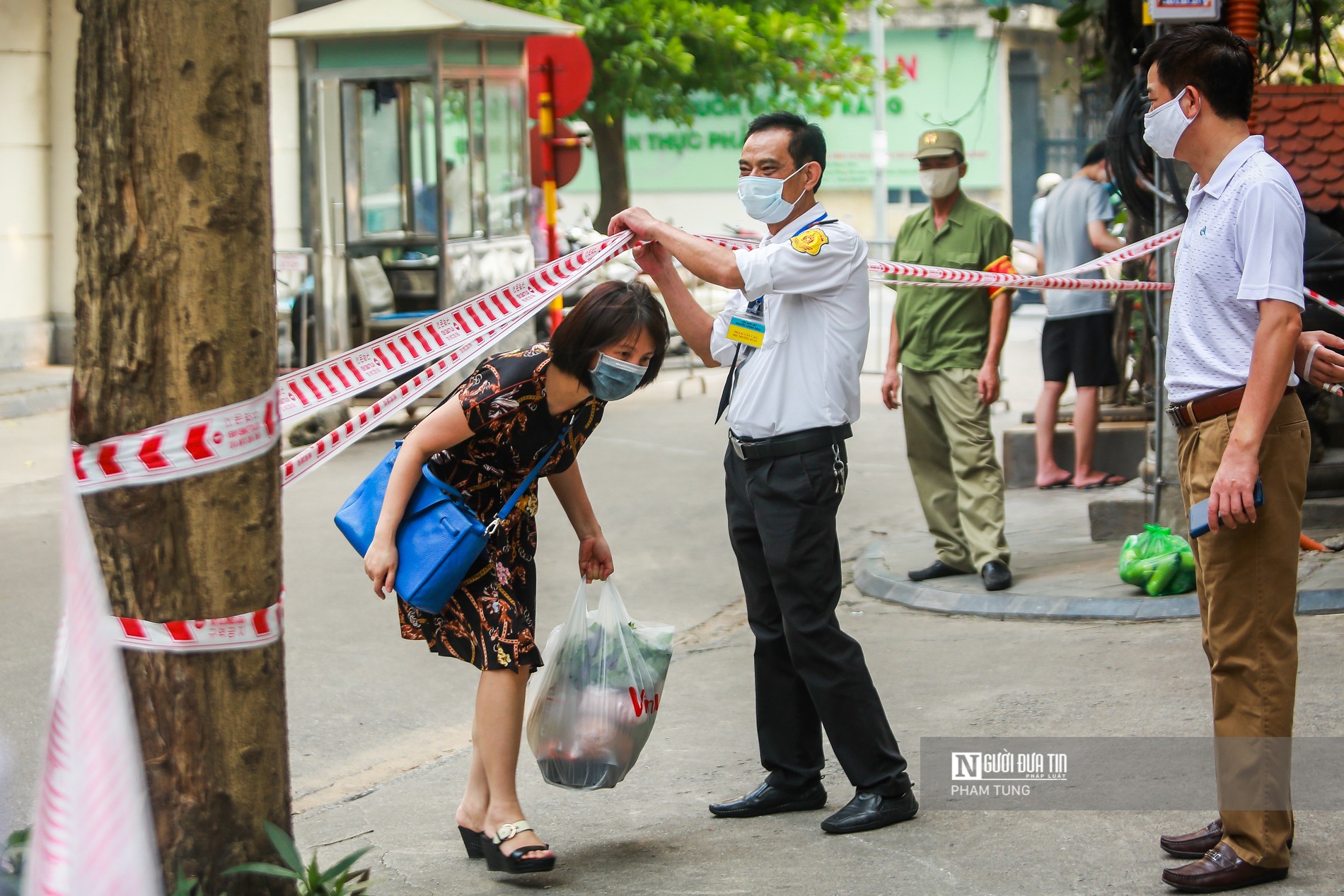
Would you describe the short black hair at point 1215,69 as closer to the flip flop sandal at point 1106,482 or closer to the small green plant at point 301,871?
the small green plant at point 301,871

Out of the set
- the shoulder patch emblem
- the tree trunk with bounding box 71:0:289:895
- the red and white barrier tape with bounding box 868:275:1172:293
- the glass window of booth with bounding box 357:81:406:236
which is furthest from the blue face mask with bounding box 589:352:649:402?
the glass window of booth with bounding box 357:81:406:236

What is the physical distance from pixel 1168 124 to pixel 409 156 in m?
10.3

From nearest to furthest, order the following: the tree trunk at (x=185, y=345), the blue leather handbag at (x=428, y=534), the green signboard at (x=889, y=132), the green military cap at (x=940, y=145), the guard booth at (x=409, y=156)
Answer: the tree trunk at (x=185, y=345)
the blue leather handbag at (x=428, y=534)
the green military cap at (x=940, y=145)
the guard booth at (x=409, y=156)
the green signboard at (x=889, y=132)

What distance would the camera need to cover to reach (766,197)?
393 centimetres

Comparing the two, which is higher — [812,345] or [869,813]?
[812,345]

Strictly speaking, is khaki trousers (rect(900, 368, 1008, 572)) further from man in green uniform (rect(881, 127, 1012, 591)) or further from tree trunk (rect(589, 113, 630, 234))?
tree trunk (rect(589, 113, 630, 234))

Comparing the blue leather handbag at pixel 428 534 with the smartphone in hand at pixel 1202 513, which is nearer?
the smartphone in hand at pixel 1202 513

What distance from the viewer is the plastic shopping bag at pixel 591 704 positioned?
12.5 feet

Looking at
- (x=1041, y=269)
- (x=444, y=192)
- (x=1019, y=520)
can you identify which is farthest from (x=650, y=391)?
(x=1019, y=520)

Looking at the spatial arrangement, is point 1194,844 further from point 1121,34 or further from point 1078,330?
point 1121,34

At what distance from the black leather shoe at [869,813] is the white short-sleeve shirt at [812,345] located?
0.99 metres

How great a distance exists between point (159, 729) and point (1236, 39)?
108 inches

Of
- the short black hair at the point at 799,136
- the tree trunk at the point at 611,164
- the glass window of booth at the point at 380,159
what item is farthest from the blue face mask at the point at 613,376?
the tree trunk at the point at 611,164

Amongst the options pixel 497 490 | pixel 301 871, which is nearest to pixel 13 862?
pixel 301 871
